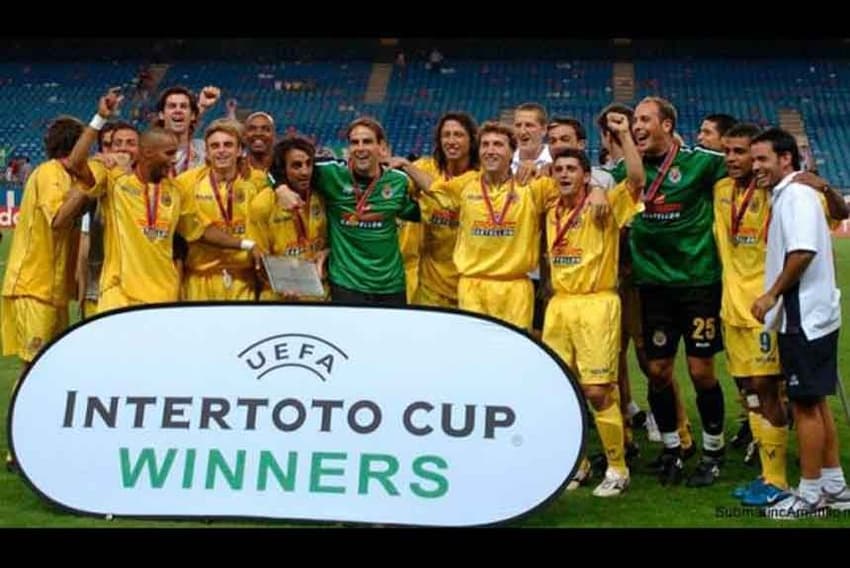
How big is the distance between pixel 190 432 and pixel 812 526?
2.60 meters

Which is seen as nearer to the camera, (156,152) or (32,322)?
(156,152)

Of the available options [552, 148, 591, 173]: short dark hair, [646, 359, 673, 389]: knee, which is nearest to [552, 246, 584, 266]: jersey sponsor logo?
[552, 148, 591, 173]: short dark hair

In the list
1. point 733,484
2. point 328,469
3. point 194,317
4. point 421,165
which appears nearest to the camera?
point 328,469

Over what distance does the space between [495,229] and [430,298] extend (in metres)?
0.82

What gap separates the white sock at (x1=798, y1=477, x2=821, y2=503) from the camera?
5.68 meters

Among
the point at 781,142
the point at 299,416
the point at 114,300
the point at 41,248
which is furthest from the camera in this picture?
the point at 41,248

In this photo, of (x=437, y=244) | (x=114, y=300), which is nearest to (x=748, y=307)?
(x=437, y=244)

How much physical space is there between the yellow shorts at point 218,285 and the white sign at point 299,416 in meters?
1.08

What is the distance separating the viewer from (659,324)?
6.47 m

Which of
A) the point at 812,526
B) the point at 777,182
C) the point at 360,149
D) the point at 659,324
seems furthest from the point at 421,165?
the point at 812,526

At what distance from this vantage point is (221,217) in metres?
6.55

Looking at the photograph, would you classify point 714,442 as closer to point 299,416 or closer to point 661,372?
point 661,372

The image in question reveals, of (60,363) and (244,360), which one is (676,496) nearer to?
(244,360)

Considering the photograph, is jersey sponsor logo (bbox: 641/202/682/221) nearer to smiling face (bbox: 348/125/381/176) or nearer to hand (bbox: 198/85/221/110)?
smiling face (bbox: 348/125/381/176)
